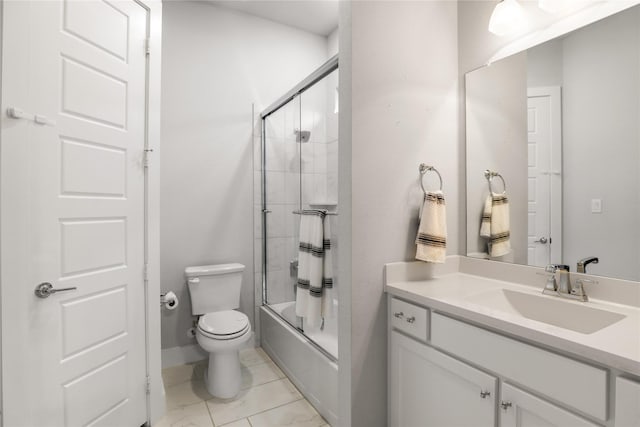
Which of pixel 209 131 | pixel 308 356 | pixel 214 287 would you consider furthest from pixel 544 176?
pixel 209 131

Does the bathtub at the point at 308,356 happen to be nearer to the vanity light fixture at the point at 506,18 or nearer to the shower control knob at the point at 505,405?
the shower control knob at the point at 505,405

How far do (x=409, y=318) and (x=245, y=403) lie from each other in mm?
1297

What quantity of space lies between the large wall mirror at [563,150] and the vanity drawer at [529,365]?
552 millimetres

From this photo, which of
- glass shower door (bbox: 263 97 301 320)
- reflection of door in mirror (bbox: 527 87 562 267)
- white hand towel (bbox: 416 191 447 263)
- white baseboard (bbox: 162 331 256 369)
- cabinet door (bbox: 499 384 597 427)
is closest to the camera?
cabinet door (bbox: 499 384 597 427)

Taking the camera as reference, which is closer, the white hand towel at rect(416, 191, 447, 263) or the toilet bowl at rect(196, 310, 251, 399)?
the white hand towel at rect(416, 191, 447, 263)

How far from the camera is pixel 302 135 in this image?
7.53 ft

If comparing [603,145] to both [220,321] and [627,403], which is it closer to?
[627,403]

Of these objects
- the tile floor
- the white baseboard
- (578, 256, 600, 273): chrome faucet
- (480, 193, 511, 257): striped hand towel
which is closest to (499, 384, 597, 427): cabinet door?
(578, 256, 600, 273): chrome faucet

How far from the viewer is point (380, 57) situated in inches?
58.2

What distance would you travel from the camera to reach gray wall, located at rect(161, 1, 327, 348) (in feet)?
8.26

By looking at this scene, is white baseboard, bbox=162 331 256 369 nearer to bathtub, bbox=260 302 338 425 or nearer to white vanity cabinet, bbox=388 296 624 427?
bathtub, bbox=260 302 338 425

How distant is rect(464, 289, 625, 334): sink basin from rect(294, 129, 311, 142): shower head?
1.47 m

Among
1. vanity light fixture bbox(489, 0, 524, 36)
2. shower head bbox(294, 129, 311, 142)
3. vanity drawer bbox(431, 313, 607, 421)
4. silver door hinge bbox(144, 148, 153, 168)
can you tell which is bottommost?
vanity drawer bbox(431, 313, 607, 421)

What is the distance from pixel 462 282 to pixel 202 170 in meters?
2.10
